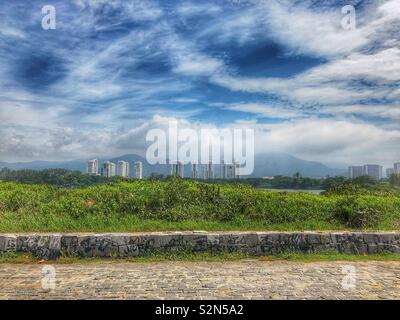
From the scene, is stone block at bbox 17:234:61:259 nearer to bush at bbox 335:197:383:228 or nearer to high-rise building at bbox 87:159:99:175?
bush at bbox 335:197:383:228

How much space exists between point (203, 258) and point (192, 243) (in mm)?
558

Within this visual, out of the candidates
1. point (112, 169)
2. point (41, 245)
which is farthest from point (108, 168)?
point (41, 245)

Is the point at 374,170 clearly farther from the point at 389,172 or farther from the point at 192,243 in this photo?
the point at 192,243

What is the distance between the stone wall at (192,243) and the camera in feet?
33.2

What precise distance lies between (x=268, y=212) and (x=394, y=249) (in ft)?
13.6

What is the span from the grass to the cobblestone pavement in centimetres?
32

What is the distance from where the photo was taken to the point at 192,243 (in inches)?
410

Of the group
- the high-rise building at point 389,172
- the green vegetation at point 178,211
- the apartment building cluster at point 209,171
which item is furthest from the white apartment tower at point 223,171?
the high-rise building at point 389,172

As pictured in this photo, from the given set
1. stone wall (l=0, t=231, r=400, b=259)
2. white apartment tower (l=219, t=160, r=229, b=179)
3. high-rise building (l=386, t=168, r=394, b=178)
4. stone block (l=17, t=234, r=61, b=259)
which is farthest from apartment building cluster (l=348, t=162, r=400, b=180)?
stone block (l=17, t=234, r=61, b=259)

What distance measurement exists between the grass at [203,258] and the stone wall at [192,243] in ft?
0.50

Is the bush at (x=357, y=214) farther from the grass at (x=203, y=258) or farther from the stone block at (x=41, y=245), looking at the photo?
the stone block at (x=41, y=245)
